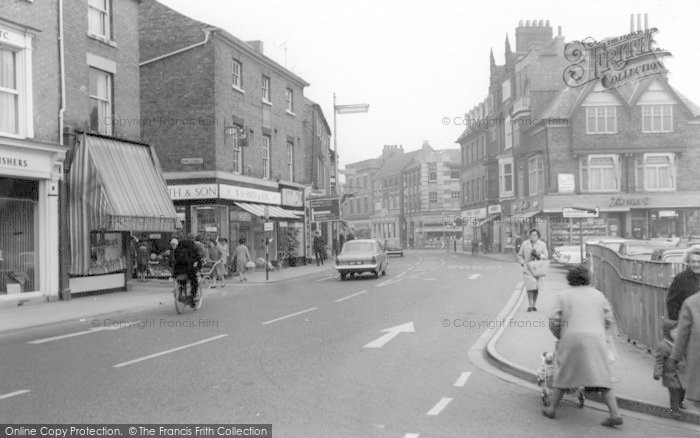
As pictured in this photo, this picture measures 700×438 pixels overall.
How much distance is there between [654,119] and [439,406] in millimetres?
44249

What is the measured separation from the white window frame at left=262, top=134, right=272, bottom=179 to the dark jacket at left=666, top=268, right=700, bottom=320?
1121 inches

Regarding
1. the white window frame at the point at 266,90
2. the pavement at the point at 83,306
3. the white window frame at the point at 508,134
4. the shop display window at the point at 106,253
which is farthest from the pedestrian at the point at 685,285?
the white window frame at the point at 508,134

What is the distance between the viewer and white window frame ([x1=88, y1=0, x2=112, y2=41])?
21.3m

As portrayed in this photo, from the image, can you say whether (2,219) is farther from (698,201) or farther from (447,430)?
→ (698,201)

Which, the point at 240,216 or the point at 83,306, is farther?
the point at 240,216

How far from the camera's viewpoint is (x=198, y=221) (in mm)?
30000

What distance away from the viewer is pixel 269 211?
110 ft

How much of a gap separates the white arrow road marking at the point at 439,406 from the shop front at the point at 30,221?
1355 cm

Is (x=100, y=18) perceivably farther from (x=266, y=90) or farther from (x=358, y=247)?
(x=266, y=90)

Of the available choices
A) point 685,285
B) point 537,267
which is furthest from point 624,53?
point 685,285

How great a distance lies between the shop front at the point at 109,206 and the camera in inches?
770

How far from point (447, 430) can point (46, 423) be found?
373 cm

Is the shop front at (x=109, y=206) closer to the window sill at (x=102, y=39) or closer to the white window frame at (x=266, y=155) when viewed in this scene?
the window sill at (x=102, y=39)

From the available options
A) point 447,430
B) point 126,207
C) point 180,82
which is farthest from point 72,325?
point 180,82
